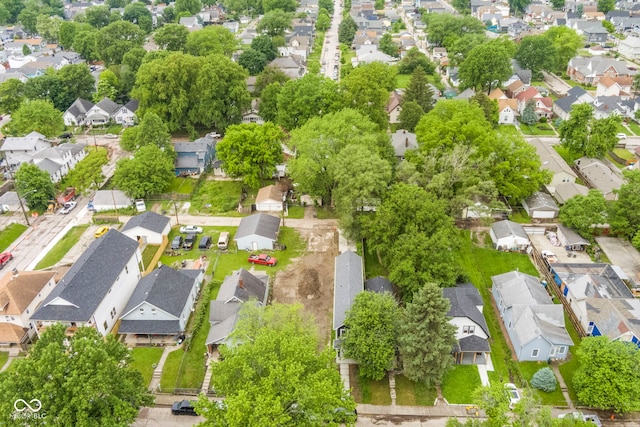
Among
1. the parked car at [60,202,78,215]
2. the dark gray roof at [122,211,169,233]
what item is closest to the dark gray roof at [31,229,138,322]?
the dark gray roof at [122,211,169,233]

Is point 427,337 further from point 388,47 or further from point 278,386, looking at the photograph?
point 388,47

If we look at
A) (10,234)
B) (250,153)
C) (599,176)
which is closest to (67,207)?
(10,234)

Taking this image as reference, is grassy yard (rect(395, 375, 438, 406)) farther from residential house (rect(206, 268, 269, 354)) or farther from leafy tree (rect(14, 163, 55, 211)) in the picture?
leafy tree (rect(14, 163, 55, 211))

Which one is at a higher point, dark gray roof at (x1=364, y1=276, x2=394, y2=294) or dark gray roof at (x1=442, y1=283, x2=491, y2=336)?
dark gray roof at (x1=442, y1=283, x2=491, y2=336)

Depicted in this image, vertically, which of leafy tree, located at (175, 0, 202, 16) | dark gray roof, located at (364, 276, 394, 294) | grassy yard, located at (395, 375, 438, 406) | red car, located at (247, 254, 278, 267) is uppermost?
dark gray roof, located at (364, 276, 394, 294)

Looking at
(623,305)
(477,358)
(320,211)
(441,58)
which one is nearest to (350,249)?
(320,211)

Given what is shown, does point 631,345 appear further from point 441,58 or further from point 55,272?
point 441,58
